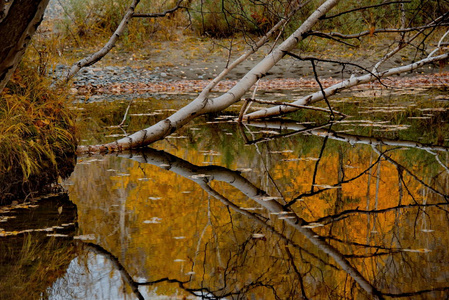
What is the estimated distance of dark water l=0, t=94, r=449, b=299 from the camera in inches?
116

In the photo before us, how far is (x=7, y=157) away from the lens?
4809mm

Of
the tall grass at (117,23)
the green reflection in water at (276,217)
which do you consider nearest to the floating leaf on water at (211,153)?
the green reflection in water at (276,217)

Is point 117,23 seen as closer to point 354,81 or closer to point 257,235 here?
point 354,81

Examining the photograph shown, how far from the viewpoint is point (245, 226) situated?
3.88 m

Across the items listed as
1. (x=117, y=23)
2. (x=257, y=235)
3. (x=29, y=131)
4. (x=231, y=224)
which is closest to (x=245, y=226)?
(x=231, y=224)

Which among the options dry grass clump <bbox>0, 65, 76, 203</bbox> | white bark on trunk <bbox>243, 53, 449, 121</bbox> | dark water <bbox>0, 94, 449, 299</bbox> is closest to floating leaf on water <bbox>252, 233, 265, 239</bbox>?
dark water <bbox>0, 94, 449, 299</bbox>

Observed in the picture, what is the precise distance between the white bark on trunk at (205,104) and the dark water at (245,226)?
9.5 inches

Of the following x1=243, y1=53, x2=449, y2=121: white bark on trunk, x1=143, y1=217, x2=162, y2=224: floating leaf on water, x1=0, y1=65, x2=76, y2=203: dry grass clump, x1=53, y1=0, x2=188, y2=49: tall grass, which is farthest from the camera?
x1=53, y1=0, x2=188, y2=49: tall grass

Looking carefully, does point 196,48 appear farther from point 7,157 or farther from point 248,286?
point 248,286

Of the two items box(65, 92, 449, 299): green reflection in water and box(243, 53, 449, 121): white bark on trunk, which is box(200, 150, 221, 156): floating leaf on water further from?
box(243, 53, 449, 121): white bark on trunk

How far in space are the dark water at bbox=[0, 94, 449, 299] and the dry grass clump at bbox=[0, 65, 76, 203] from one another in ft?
1.13

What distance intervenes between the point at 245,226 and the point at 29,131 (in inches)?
96.7

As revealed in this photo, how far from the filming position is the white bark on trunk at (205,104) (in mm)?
6504

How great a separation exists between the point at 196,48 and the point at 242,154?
12098 millimetres
